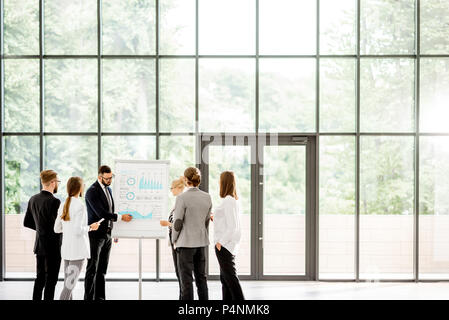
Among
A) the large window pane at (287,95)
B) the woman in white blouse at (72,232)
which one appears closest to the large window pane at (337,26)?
the large window pane at (287,95)

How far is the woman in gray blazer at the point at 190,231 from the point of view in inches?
205

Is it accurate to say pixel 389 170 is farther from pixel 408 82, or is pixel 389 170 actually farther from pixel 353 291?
pixel 353 291

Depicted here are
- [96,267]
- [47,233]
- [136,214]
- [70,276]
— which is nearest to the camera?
[70,276]

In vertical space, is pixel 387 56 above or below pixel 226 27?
below

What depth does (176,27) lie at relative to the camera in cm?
814

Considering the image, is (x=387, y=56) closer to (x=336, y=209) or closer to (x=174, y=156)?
(x=336, y=209)

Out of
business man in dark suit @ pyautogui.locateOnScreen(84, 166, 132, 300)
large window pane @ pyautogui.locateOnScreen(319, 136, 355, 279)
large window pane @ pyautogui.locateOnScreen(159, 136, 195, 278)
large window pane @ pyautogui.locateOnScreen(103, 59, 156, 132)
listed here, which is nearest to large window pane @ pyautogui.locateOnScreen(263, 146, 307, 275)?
large window pane @ pyautogui.locateOnScreen(319, 136, 355, 279)

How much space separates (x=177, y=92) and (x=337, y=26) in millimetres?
2946

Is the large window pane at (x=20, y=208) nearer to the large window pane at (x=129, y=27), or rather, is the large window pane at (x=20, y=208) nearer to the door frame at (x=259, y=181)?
the large window pane at (x=129, y=27)

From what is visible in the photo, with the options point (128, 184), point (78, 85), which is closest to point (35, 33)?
point (78, 85)

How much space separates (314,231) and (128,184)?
3573mm

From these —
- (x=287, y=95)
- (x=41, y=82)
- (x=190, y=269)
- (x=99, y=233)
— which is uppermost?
(x=41, y=82)

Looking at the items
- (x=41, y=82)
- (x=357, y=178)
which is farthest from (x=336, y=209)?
(x=41, y=82)

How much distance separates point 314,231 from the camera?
8016mm
